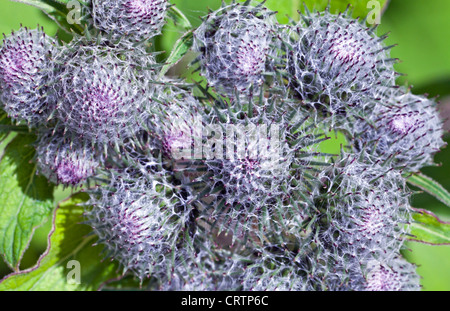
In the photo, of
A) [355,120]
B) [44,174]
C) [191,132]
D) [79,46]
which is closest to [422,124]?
[355,120]

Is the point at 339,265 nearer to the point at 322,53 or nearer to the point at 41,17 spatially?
the point at 322,53

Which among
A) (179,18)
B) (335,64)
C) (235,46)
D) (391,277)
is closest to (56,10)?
(179,18)

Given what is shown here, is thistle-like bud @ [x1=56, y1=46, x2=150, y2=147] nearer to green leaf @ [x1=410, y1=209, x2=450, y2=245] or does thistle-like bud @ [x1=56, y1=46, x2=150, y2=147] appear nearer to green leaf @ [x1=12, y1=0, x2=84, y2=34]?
green leaf @ [x1=12, y1=0, x2=84, y2=34]

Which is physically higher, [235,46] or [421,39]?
[421,39]

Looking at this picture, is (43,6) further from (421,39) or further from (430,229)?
(421,39)

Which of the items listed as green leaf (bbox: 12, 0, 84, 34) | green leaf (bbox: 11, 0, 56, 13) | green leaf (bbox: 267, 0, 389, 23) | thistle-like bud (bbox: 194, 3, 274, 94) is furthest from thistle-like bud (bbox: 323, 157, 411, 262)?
green leaf (bbox: 11, 0, 56, 13)

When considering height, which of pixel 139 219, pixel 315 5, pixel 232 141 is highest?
pixel 315 5

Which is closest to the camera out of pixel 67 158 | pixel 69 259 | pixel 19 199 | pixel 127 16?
pixel 127 16
